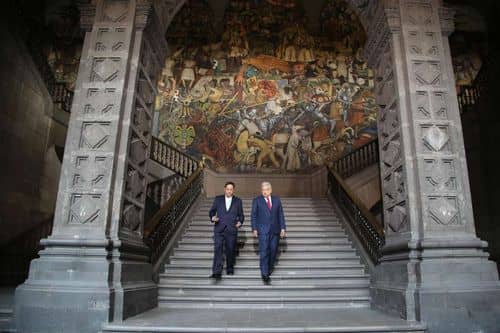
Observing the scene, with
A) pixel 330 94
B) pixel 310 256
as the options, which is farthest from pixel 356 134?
Answer: pixel 310 256

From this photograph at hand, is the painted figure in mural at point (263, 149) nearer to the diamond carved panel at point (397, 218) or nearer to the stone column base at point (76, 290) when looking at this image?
the diamond carved panel at point (397, 218)

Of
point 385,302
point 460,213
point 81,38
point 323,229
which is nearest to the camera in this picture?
point 460,213

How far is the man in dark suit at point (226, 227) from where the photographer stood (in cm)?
618

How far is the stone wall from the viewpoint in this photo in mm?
8922

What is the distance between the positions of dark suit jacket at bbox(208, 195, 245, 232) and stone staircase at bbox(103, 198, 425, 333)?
80 cm

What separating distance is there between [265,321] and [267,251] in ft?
5.40

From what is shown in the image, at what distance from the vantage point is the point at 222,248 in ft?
20.6

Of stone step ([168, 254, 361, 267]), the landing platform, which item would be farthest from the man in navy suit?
the landing platform

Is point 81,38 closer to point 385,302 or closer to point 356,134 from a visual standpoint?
point 356,134

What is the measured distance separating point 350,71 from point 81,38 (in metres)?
9.17

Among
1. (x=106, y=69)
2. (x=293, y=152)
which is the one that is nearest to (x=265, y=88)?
(x=293, y=152)

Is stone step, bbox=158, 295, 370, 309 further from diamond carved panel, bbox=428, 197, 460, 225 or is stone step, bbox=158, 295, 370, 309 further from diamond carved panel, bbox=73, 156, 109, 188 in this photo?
diamond carved panel, bbox=73, 156, 109, 188

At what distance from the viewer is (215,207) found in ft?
21.5

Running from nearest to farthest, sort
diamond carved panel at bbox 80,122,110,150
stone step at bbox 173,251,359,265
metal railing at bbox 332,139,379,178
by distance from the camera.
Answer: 1. diamond carved panel at bbox 80,122,110,150
2. stone step at bbox 173,251,359,265
3. metal railing at bbox 332,139,379,178
